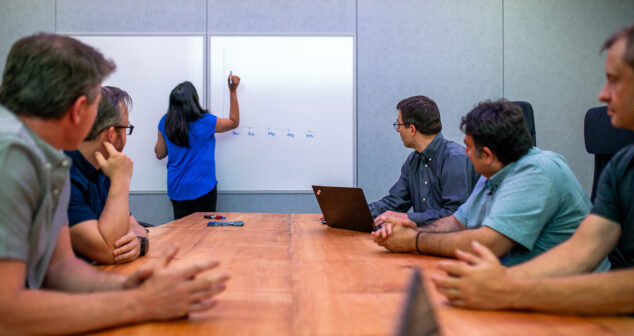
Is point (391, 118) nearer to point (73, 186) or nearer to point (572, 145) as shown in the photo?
point (572, 145)

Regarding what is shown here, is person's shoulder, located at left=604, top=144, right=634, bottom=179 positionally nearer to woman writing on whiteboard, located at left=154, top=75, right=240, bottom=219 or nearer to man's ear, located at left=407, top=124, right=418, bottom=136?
man's ear, located at left=407, top=124, right=418, bottom=136

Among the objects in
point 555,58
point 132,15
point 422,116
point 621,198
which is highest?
point 132,15

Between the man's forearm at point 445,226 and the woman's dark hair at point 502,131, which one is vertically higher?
the woman's dark hair at point 502,131

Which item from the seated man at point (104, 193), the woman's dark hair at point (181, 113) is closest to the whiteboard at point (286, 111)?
the woman's dark hair at point (181, 113)

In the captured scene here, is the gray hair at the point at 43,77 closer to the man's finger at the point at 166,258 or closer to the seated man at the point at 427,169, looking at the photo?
the man's finger at the point at 166,258

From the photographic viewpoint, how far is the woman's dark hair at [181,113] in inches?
145

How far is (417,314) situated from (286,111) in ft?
12.0

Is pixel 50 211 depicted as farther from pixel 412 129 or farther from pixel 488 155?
pixel 412 129

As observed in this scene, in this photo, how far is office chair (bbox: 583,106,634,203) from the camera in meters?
1.92

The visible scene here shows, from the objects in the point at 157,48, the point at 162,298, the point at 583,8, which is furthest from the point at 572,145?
the point at 162,298

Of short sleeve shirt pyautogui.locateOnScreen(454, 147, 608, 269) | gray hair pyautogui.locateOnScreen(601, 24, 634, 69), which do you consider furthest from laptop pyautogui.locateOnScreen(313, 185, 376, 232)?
gray hair pyautogui.locateOnScreen(601, 24, 634, 69)

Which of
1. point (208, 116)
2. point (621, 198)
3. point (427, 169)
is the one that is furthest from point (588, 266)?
point (208, 116)

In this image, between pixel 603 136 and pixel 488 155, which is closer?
pixel 488 155

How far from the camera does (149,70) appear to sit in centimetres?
414
